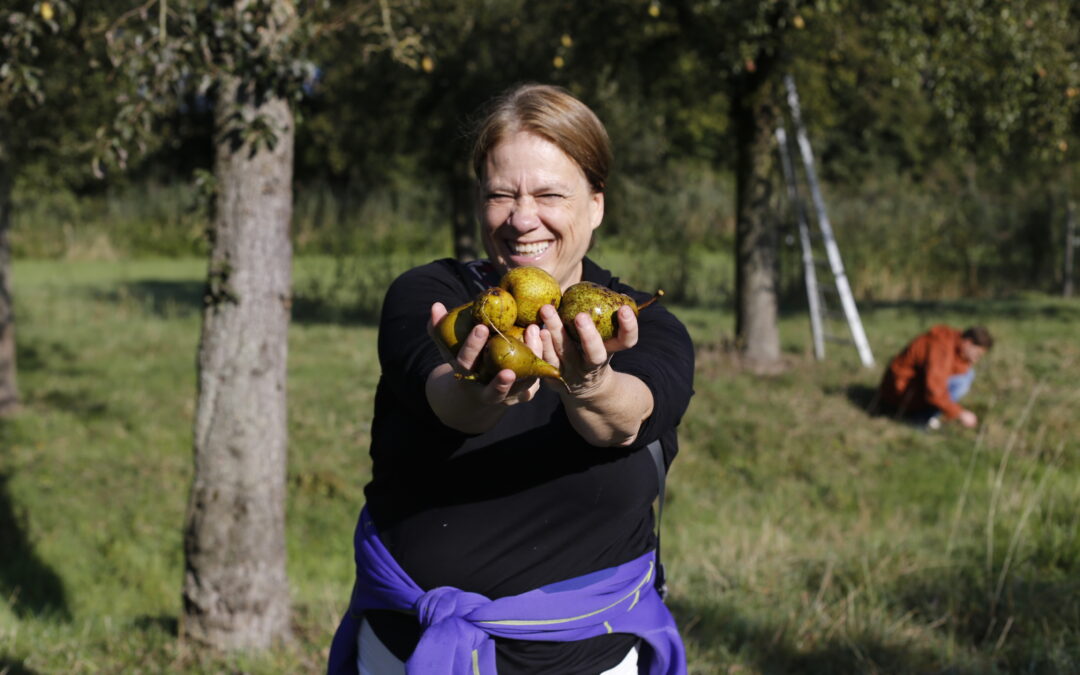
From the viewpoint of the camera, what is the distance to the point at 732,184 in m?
32.6

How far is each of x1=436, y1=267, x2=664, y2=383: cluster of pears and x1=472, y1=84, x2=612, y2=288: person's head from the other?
12.4 inches

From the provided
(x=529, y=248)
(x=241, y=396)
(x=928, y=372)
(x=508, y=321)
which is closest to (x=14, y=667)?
(x=241, y=396)

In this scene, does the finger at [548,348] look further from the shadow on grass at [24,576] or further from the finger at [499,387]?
the shadow on grass at [24,576]

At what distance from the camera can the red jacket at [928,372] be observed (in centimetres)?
905

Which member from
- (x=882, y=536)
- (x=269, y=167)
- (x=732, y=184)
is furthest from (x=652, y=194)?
(x=269, y=167)

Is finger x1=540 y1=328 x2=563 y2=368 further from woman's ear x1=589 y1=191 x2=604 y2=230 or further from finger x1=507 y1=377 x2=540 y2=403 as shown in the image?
woman's ear x1=589 y1=191 x2=604 y2=230

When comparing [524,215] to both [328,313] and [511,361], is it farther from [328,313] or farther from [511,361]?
[328,313]

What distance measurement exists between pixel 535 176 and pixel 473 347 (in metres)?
0.56

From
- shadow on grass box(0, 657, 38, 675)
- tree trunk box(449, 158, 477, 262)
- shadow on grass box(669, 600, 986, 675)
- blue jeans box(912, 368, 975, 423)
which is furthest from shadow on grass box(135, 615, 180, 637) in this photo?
tree trunk box(449, 158, 477, 262)

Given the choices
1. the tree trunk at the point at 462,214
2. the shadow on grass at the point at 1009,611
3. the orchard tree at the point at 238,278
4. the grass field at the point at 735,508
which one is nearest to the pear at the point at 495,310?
the orchard tree at the point at 238,278

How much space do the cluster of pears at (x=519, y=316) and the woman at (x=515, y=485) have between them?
231mm

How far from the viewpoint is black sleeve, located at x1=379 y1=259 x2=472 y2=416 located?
67.7 inches

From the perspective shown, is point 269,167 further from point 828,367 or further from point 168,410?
point 828,367

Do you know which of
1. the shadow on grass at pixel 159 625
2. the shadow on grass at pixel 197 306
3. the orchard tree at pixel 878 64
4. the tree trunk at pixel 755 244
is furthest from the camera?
the shadow on grass at pixel 197 306
